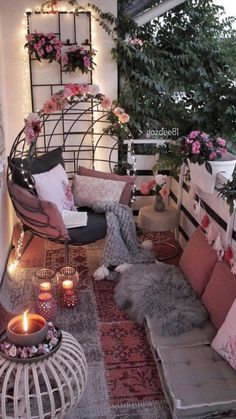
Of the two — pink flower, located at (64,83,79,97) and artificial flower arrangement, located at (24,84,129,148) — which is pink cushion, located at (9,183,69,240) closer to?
artificial flower arrangement, located at (24,84,129,148)

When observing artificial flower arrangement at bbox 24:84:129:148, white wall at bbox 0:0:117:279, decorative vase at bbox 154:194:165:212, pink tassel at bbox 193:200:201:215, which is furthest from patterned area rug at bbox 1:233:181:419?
artificial flower arrangement at bbox 24:84:129:148

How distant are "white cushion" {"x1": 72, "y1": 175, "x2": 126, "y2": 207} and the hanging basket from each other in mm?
818

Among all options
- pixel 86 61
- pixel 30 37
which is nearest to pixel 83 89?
pixel 86 61

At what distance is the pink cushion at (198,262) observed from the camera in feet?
8.61

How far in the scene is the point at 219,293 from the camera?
7.80 feet

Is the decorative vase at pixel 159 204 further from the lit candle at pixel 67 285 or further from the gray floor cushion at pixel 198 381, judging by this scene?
the gray floor cushion at pixel 198 381

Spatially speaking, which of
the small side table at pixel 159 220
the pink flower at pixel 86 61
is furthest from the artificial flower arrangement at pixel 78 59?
the small side table at pixel 159 220

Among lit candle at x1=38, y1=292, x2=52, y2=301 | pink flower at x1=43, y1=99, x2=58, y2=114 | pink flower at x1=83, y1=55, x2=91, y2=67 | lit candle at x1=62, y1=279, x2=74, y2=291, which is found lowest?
lit candle at x1=62, y1=279, x2=74, y2=291

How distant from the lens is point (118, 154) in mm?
4039

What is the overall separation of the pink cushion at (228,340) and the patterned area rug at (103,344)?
1.19 ft

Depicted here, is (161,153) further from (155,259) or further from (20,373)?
(20,373)

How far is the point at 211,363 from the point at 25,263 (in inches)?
71.5

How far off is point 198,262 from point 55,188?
123 centimetres

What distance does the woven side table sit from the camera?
149cm
